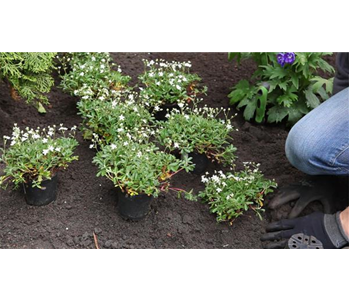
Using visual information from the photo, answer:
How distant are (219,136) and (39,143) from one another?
0.95m

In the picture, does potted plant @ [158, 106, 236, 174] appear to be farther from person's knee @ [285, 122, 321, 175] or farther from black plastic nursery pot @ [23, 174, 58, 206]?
black plastic nursery pot @ [23, 174, 58, 206]

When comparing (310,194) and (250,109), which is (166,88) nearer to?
(250,109)

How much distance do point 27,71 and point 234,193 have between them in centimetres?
140

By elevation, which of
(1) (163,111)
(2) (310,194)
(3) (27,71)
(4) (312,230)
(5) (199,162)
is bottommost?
(4) (312,230)

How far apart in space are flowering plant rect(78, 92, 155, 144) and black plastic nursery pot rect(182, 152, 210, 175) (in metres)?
0.27

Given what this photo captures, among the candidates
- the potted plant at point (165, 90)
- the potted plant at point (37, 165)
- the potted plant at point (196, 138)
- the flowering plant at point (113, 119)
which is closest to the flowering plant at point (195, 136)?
the potted plant at point (196, 138)

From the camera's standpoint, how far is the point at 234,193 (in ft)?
9.04

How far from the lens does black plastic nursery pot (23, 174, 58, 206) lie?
105 inches

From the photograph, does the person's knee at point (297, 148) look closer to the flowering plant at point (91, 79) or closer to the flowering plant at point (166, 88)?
the flowering plant at point (166, 88)

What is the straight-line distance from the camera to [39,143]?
2.69 m

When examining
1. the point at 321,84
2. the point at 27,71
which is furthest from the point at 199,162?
the point at 27,71
